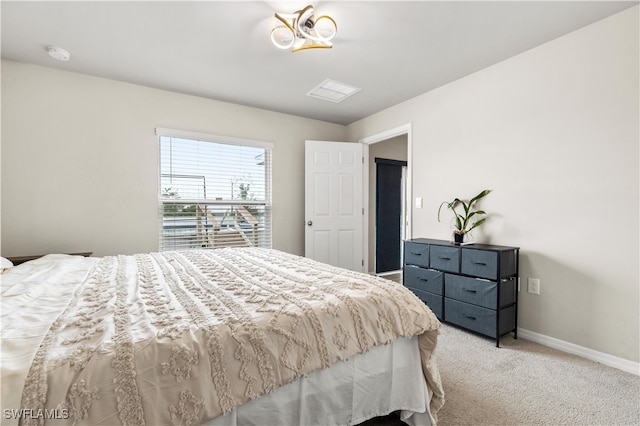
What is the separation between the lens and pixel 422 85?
130 inches

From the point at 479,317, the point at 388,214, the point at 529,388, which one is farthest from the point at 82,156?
the point at 388,214

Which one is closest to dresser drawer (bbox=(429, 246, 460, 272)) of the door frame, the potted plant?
the potted plant

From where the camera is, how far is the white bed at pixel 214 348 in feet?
2.65

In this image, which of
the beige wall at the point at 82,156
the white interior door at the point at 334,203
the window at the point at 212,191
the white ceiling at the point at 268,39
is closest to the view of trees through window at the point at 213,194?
the window at the point at 212,191

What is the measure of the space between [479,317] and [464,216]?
1.03 m

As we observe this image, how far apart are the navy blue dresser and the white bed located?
1.30 meters

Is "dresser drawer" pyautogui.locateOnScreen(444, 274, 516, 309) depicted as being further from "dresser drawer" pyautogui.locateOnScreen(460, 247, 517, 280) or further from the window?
the window

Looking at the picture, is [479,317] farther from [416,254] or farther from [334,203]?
[334,203]

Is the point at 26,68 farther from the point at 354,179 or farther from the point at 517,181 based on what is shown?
the point at 517,181

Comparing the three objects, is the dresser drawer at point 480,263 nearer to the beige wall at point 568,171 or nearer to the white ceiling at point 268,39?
the beige wall at point 568,171

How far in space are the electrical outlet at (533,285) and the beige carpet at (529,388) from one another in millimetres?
447

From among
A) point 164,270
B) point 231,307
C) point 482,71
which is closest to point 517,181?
point 482,71

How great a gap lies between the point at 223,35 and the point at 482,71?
2.46 m
